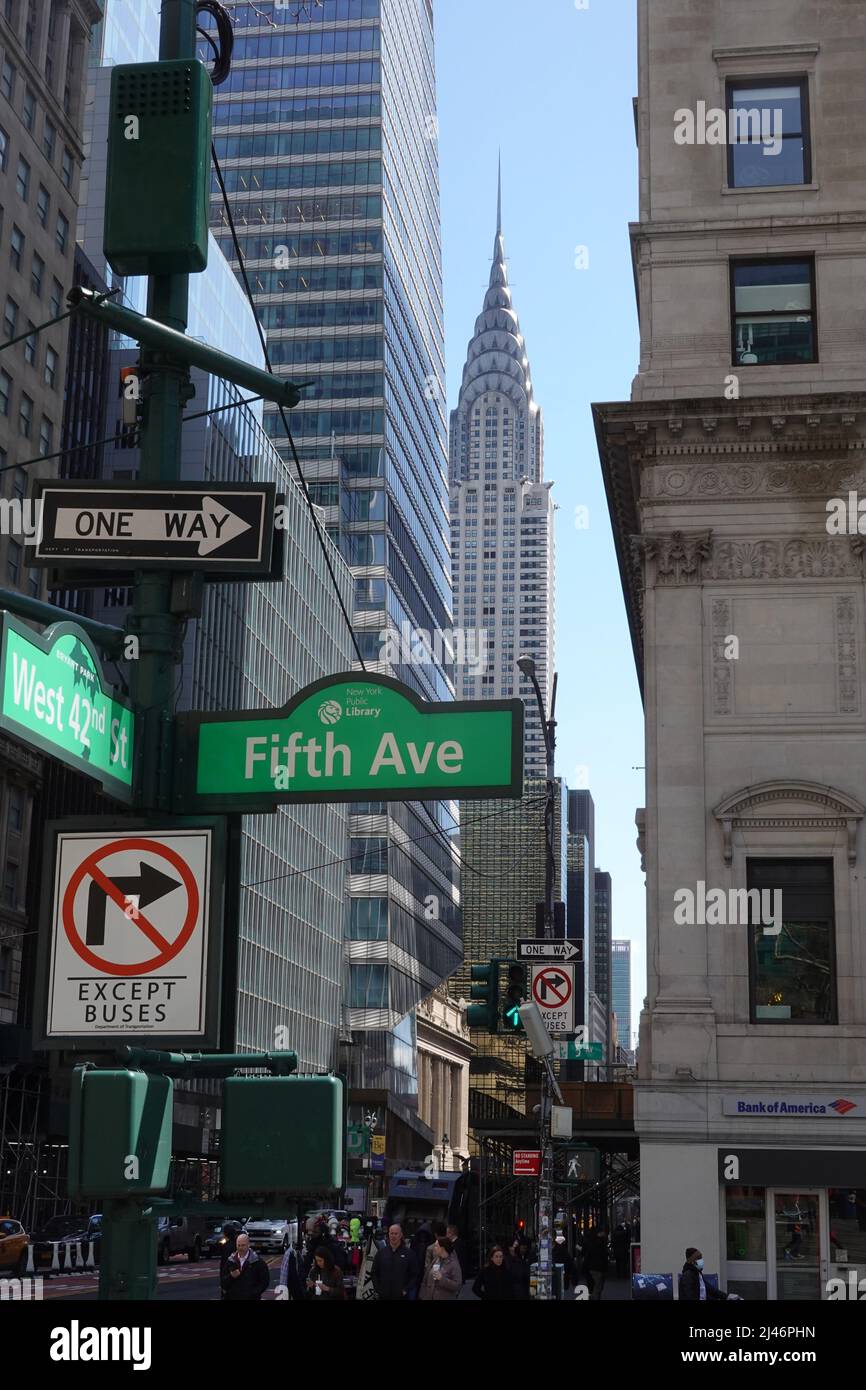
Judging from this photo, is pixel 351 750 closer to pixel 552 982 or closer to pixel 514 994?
pixel 514 994

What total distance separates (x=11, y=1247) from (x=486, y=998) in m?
25.5

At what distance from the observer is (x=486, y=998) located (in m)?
21.4

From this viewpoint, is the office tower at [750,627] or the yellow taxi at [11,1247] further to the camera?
the yellow taxi at [11,1247]

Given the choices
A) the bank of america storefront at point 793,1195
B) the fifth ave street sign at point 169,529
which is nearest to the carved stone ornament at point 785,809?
the bank of america storefront at point 793,1195

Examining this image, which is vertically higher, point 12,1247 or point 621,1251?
point 12,1247

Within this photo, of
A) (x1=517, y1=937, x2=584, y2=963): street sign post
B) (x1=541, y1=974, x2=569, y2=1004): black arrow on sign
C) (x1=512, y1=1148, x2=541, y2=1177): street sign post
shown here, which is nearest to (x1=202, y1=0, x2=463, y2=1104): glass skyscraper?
(x1=512, y1=1148, x2=541, y2=1177): street sign post

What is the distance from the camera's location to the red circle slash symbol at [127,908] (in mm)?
5469

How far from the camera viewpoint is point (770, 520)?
3306 centimetres

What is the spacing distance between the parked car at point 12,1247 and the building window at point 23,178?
1855 inches

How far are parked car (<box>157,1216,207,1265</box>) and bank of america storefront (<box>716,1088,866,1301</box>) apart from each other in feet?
78.1

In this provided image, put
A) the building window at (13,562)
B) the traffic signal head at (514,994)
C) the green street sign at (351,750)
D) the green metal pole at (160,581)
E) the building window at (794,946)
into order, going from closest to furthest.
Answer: the green street sign at (351,750)
the green metal pole at (160,581)
the traffic signal head at (514,994)
the building window at (794,946)
the building window at (13,562)

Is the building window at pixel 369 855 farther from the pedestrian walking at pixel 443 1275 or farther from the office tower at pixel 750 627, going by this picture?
the pedestrian walking at pixel 443 1275

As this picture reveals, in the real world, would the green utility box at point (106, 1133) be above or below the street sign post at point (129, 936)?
below

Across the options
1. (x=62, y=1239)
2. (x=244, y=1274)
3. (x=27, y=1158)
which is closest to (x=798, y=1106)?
(x=244, y=1274)
